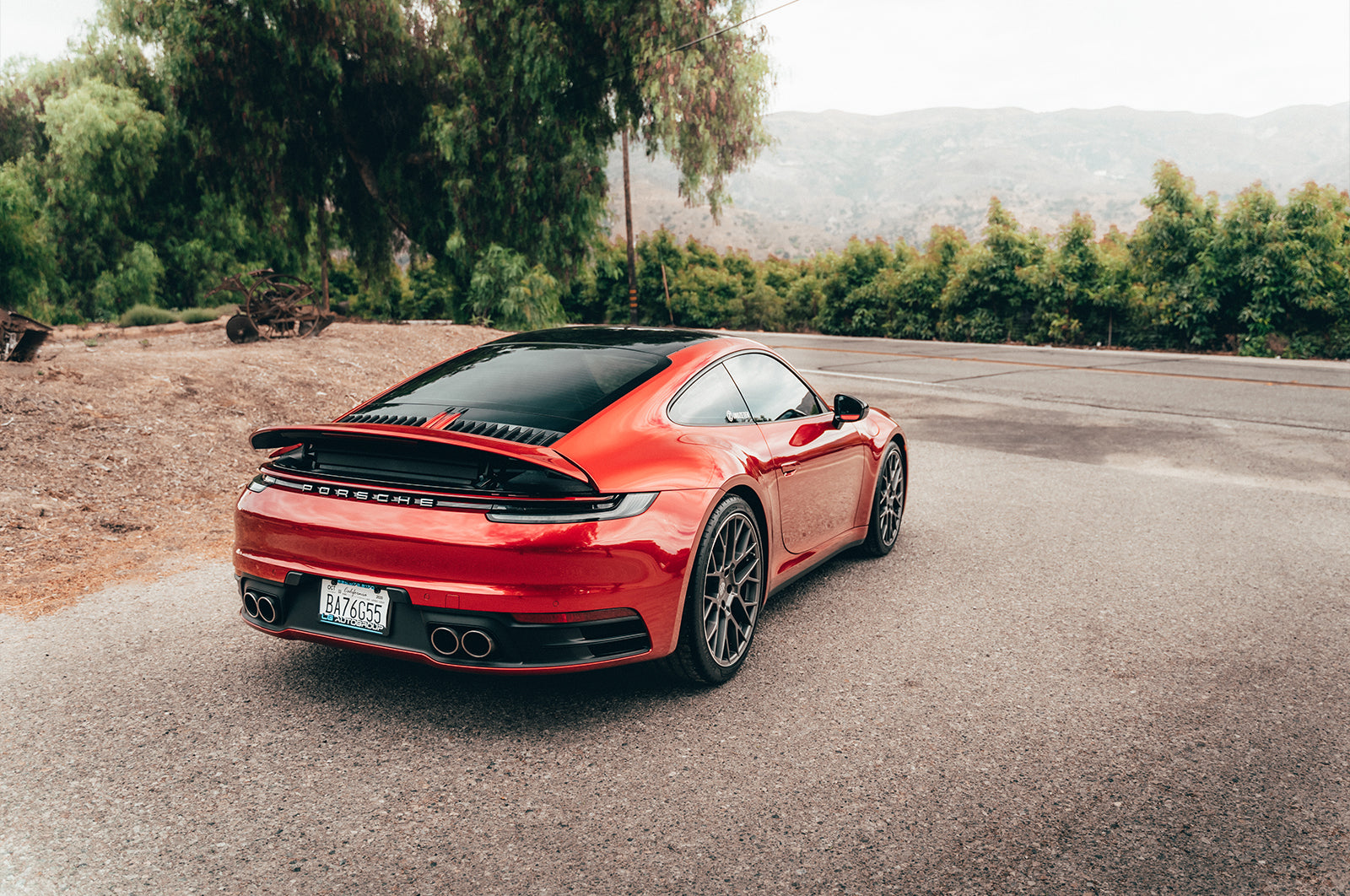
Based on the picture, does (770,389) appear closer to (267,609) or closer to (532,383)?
(532,383)

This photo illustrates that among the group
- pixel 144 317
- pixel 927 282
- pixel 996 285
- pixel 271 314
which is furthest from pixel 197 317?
pixel 996 285

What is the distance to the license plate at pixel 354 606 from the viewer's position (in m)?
3.41

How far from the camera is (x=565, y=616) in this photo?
334cm

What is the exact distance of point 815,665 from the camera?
4227 mm

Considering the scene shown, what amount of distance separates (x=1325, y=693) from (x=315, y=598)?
4.01 m

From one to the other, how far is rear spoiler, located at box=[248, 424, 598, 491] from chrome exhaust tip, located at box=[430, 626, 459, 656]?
638mm

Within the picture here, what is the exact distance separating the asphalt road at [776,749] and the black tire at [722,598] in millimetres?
139

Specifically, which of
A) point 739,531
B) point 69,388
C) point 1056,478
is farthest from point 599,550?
point 69,388

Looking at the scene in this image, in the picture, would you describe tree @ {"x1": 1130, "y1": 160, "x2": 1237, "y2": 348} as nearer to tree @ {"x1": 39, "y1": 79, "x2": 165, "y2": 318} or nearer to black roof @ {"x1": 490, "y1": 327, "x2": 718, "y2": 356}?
black roof @ {"x1": 490, "y1": 327, "x2": 718, "y2": 356}

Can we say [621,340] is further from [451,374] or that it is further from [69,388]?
[69,388]

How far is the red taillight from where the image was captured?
3.30 metres

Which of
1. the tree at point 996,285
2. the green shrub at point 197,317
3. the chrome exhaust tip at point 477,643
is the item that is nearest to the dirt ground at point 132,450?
the chrome exhaust tip at point 477,643

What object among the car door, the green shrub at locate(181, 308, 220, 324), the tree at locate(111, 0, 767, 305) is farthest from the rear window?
the green shrub at locate(181, 308, 220, 324)

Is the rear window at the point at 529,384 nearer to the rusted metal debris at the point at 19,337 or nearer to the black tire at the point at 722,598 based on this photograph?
the black tire at the point at 722,598
